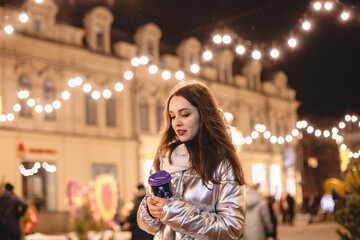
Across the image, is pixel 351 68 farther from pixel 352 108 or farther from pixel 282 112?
pixel 282 112

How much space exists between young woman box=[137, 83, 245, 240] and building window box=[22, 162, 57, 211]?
22.1 m

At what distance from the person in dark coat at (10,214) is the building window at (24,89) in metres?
14.5

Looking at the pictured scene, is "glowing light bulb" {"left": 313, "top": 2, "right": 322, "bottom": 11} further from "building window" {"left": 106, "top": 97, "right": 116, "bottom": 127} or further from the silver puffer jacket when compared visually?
"building window" {"left": 106, "top": 97, "right": 116, "bottom": 127}

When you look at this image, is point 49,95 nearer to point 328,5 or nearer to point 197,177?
point 328,5

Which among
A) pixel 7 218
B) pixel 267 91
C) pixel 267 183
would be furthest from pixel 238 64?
pixel 7 218

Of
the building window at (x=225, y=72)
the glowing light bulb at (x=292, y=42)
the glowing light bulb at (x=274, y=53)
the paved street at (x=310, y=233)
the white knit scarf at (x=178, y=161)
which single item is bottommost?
the paved street at (x=310, y=233)

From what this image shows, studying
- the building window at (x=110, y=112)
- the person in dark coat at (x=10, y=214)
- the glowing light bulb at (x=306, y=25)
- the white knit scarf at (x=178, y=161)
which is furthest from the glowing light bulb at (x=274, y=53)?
the building window at (x=110, y=112)

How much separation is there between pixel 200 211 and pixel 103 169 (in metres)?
25.3

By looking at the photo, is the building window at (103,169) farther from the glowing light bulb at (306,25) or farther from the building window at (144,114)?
the glowing light bulb at (306,25)

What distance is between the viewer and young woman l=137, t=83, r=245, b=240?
2461 mm

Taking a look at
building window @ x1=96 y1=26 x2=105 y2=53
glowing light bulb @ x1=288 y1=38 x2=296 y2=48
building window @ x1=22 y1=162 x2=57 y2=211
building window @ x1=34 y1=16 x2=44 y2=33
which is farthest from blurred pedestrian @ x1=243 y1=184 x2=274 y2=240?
building window @ x1=96 y1=26 x2=105 y2=53

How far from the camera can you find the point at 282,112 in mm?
43469

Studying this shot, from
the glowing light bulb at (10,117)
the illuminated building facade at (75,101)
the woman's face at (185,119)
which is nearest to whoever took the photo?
the woman's face at (185,119)

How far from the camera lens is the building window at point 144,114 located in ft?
99.6
